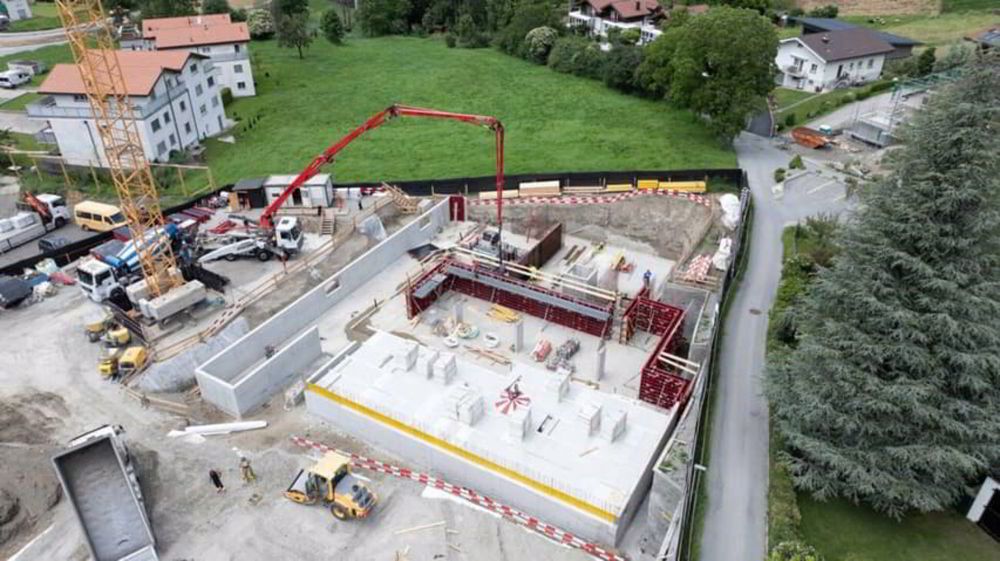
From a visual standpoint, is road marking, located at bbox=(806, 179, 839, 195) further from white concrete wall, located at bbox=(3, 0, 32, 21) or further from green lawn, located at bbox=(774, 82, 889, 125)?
white concrete wall, located at bbox=(3, 0, 32, 21)

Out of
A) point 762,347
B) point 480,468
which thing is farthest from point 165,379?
point 762,347

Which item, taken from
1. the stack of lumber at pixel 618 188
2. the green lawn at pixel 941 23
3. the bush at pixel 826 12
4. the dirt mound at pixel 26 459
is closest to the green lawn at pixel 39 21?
the dirt mound at pixel 26 459

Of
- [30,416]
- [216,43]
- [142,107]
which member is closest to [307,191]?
[142,107]

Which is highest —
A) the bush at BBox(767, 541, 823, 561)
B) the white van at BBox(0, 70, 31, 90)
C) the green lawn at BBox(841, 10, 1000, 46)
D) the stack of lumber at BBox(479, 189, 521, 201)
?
the green lawn at BBox(841, 10, 1000, 46)

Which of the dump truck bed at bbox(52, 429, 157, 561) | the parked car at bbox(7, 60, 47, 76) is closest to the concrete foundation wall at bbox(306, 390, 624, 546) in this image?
the dump truck bed at bbox(52, 429, 157, 561)

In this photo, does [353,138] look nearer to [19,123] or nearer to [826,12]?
[19,123]
